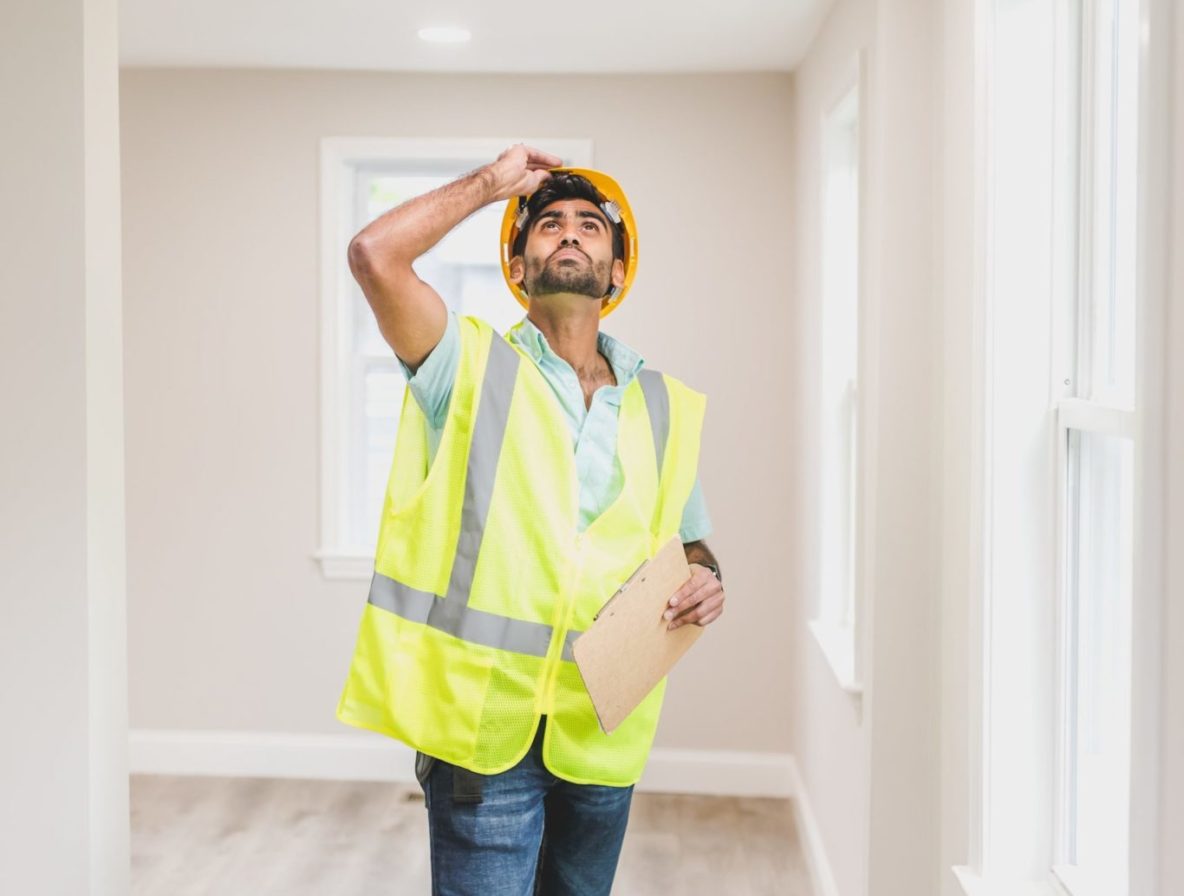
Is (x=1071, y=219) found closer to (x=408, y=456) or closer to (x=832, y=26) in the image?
(x=408, y=456)

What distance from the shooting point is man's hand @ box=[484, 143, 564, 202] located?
77.7 inches

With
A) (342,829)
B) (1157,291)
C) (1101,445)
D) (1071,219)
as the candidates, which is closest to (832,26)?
(1071,219)

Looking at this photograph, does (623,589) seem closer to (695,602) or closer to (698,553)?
(695,602)

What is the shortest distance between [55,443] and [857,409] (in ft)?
5.83

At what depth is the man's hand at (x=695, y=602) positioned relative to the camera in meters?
1.99

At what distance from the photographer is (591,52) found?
431 cm

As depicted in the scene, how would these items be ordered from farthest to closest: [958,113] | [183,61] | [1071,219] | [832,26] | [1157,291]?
[183,61] → [832,26] → [958,113] → [1071,219] → [1157,291]

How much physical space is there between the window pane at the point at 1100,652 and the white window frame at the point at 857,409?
0.68 meters

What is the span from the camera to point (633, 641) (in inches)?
75.0

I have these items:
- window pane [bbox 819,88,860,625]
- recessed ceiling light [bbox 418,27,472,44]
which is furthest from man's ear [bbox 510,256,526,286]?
recessed ceiling light [bbox 418,27,472,44]

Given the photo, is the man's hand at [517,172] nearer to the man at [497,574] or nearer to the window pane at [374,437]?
the man at [497,574]

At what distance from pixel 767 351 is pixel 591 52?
1.20 m

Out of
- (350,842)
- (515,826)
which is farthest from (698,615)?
(350,842)

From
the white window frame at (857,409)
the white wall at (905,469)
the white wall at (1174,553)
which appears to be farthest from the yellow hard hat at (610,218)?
the white wall at (1174,553)
